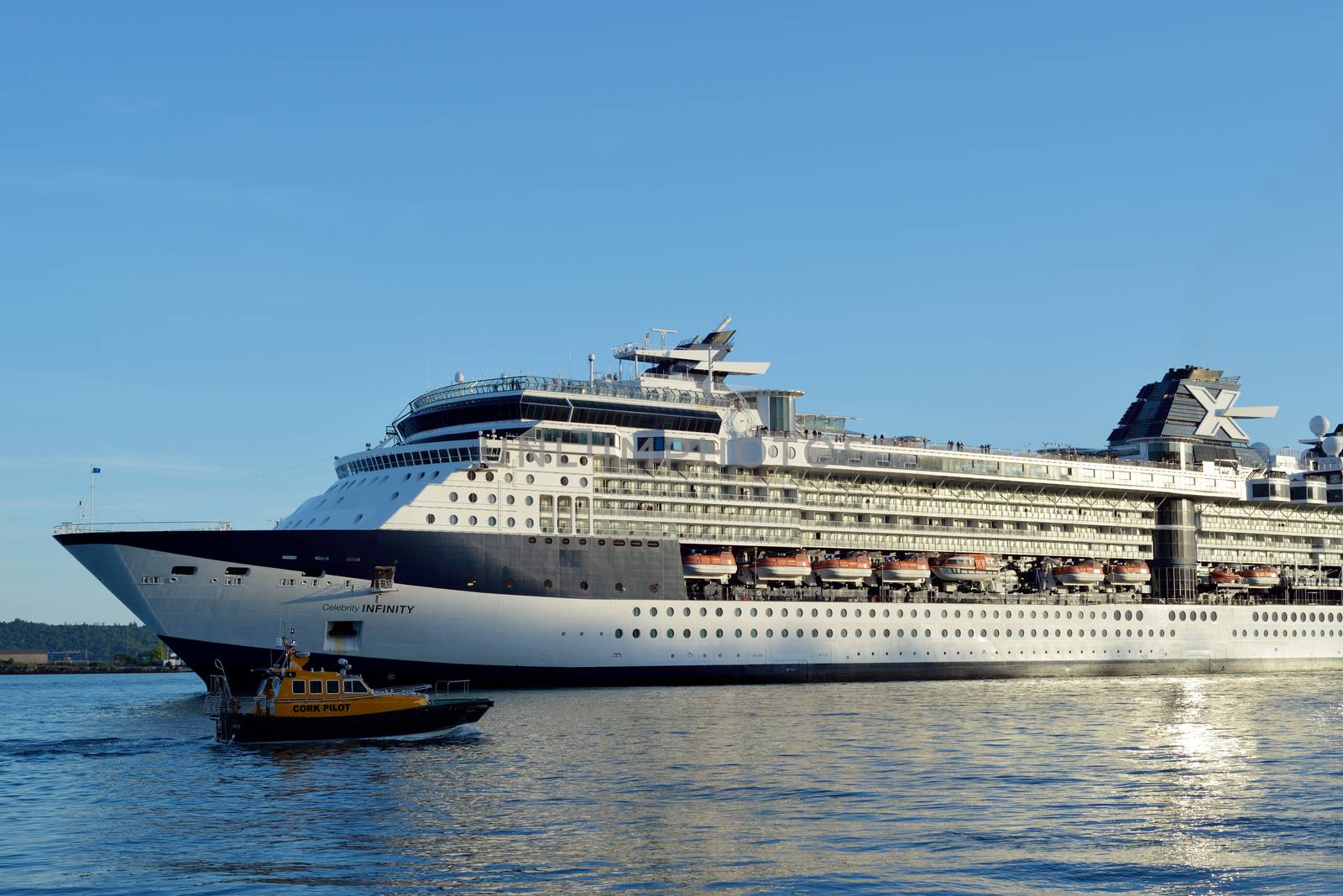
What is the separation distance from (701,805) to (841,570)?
119 feet

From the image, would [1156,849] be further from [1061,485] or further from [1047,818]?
[1061,485]

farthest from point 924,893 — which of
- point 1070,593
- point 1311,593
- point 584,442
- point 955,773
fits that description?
point 1311,593

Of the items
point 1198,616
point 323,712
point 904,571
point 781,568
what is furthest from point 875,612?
point 323,712

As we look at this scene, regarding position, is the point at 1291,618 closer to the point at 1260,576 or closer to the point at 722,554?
the point at 1260,576

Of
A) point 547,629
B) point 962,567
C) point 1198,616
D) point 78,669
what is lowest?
point 78,669

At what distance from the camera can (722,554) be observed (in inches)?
2437

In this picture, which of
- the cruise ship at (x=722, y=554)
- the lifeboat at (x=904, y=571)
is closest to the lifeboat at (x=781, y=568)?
the cruise ship at (x=722, y=554)

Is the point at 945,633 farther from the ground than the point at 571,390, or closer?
closer

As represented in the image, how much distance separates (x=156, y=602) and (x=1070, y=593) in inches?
1755

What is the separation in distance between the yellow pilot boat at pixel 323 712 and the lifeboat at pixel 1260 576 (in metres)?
54.8

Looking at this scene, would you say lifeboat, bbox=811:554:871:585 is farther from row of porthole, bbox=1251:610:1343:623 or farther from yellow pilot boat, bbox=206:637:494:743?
row of porthole, bbox=1251:610:1343:623

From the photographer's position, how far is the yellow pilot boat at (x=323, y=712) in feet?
133

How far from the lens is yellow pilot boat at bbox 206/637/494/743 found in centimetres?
4056

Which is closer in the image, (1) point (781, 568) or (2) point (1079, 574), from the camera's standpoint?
(1) point (781, 568)
